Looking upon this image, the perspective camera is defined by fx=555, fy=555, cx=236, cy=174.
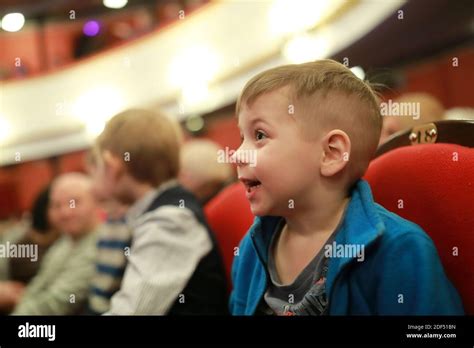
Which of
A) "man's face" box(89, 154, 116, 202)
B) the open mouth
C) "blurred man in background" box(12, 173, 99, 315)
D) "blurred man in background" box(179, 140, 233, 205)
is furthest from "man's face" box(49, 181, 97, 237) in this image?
the open mouth

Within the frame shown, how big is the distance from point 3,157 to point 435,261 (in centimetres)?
125

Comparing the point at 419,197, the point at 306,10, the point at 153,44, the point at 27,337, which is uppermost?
the point at 153,44

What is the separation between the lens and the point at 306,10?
4.68 ft

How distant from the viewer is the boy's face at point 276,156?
969 mm

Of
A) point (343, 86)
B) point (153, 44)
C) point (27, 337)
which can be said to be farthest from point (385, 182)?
point (153, 44)

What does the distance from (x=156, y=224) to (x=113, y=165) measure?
19 cm

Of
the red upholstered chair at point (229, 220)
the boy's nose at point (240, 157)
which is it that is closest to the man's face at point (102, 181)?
the red upholstered chair at point (229, 220)

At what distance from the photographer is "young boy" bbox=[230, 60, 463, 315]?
35.2 inches

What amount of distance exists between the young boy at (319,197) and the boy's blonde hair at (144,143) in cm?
32

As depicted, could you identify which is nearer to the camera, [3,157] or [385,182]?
[385,182]

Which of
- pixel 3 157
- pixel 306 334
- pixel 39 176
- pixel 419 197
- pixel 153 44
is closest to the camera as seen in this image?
pixel 419 197

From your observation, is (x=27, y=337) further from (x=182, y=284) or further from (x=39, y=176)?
(x=39, y=176)

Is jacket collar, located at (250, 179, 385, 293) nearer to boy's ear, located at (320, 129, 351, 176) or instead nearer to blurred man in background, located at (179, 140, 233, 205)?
boy's ear, located at (320, 129, 351, 176)

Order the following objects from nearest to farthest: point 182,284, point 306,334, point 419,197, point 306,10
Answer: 1. point 419,197
2. point 306,334
3. point 182,284
4. point 306,10
